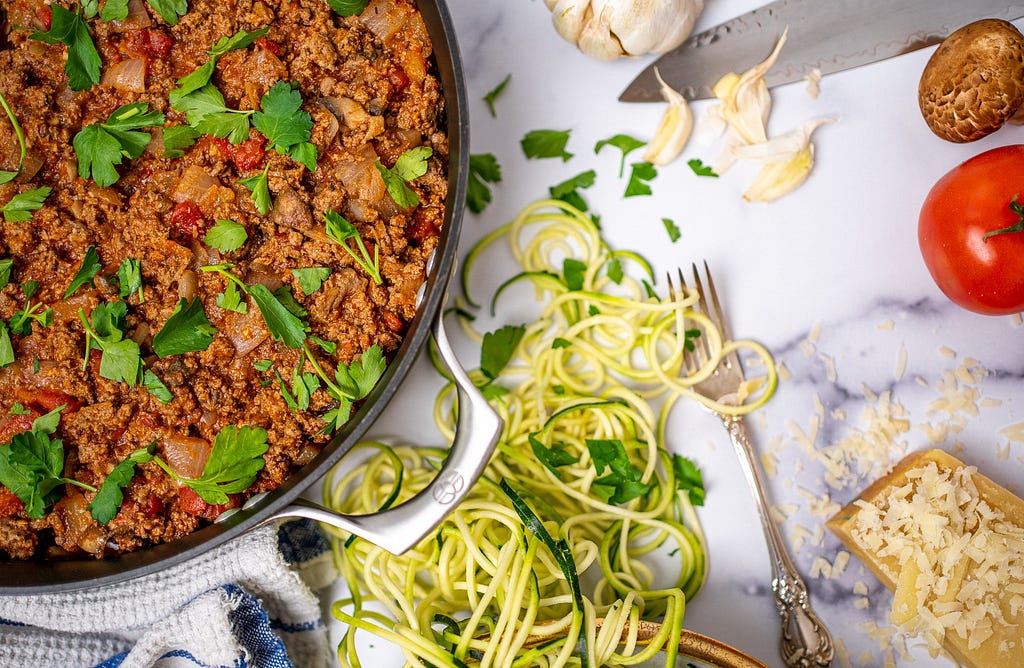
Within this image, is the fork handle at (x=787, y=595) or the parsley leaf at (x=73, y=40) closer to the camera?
the parsley leaf at (x=73, y=40)

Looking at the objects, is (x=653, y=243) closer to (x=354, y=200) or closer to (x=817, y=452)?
(x=817, y=452)

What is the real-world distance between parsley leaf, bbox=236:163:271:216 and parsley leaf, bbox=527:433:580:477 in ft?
4.01

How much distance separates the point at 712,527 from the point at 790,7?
6.56ft

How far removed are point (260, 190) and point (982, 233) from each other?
2.34m

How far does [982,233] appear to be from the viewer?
261 centimetres

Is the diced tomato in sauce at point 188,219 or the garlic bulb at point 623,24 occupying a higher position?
the garlic bulb at point 623,24

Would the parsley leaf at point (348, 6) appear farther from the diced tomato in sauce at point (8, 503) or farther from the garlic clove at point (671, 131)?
the diced tomato in sauce at point (8, 503)

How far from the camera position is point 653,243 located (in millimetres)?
3031

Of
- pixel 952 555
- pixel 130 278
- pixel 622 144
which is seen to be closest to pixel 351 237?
pixel 130 278

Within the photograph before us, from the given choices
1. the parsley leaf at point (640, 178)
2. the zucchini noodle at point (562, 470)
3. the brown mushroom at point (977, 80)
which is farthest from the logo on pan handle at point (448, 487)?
the brown mushroom at point (977, 80)

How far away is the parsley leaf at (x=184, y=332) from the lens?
2.36m

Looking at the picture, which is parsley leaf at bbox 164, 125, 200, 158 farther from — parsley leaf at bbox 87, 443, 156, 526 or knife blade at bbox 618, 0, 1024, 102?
knife blade at bbox 618, 0, 1024, 102

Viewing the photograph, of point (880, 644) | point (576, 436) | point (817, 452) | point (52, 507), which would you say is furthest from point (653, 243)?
point (52, 507)

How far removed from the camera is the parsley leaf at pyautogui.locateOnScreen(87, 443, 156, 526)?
2.39 metres
